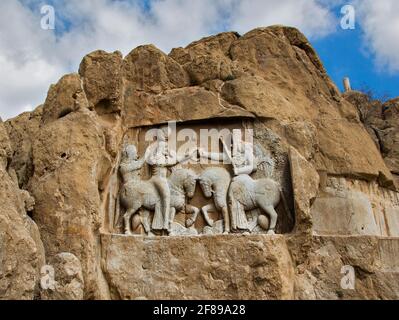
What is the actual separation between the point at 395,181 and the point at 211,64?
502cm

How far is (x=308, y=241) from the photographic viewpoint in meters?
7.20

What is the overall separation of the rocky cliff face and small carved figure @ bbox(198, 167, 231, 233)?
72cm

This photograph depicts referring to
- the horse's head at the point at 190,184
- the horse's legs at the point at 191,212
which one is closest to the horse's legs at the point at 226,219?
the horse's legs at the point at 191,212

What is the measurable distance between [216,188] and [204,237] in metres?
1.01

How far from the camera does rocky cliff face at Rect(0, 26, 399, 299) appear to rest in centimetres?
652

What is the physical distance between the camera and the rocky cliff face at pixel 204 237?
21.4 ft

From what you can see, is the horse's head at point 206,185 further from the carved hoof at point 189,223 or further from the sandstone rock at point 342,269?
the sandstone rock at point 342,269

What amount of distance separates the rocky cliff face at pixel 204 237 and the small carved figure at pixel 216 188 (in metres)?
0.72

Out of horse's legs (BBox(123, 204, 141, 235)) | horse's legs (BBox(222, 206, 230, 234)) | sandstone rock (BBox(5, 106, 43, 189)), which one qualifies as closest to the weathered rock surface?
horse's legs (BBox(222, 206, 230, 234))

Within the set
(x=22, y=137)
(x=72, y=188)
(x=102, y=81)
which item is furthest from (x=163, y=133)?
(x=22, y=137)

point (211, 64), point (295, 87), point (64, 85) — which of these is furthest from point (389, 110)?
point (64, 85)

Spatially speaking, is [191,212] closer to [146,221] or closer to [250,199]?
[146,221]

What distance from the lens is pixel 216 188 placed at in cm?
770

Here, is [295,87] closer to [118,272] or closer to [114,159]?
[114,159]
